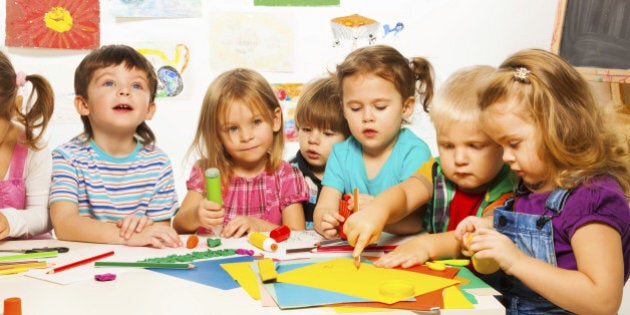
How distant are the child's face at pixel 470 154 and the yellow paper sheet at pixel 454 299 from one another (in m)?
0.39

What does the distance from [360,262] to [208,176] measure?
0.38m

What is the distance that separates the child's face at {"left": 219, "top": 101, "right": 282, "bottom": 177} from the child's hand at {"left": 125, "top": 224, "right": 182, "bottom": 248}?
38 cm

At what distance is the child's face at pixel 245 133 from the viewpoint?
1.61 meters

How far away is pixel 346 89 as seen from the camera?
155 cm

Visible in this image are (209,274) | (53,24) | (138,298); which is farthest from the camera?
(53,24)

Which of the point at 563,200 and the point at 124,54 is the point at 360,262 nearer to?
the point at 563,200

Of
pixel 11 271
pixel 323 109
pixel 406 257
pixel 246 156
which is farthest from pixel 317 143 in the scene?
pixel 11 271

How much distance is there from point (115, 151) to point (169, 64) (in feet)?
1.15

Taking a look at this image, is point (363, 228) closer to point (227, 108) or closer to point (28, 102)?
point (227, 108)

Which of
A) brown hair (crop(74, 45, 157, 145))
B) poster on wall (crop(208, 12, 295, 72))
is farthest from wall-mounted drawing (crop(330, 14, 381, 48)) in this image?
brown hair (crop(74, 45, 157, 145))

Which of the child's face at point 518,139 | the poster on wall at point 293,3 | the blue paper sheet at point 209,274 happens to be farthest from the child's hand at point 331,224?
the poster on wall at point 293,3

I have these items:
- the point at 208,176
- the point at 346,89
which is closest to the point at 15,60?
the point at 208,176

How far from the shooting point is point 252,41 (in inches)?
73.5

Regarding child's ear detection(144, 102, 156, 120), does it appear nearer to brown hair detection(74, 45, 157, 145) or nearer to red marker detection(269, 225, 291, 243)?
brown hair detection(74, 45, 157, 145)
